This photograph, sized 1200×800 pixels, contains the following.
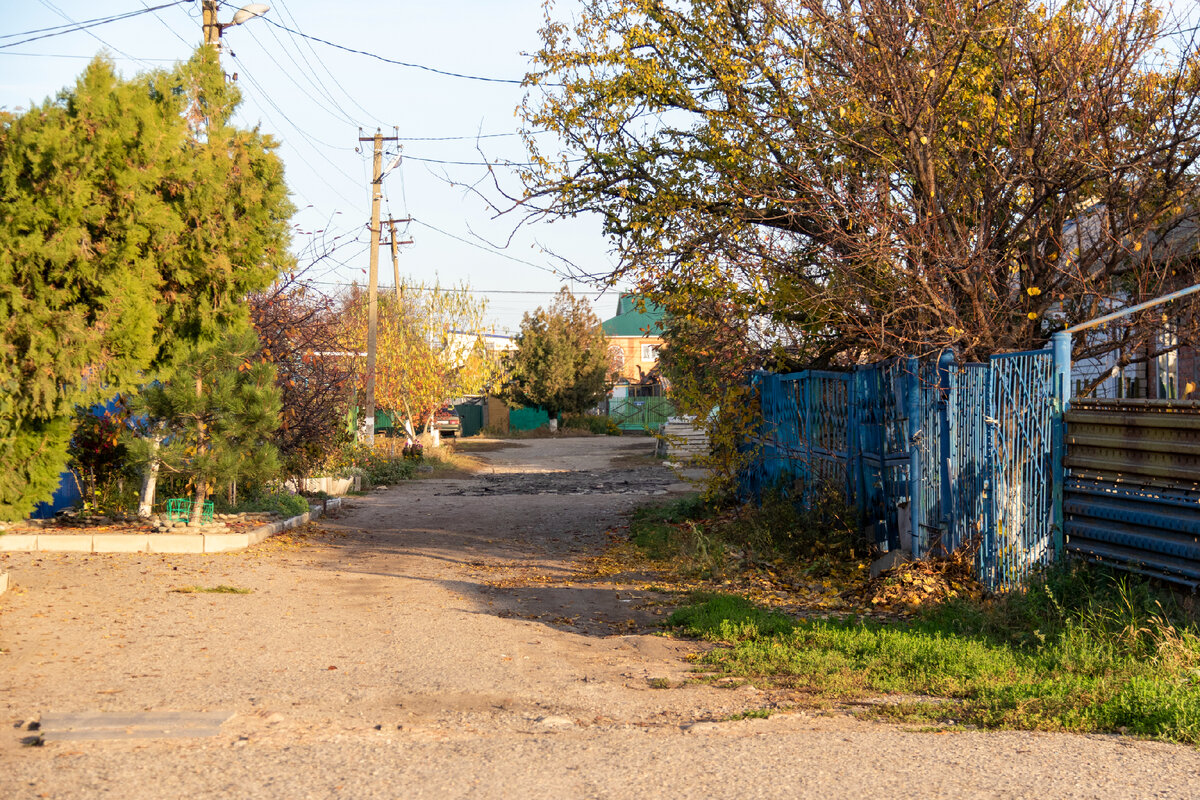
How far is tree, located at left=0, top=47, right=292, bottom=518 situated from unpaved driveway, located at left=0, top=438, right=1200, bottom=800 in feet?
5.49

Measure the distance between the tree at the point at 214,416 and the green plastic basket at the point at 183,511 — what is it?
0.50 m

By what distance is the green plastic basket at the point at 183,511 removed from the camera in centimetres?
1267

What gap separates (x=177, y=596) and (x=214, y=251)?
125 inches

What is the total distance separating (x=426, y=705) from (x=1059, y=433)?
5194 millimetres

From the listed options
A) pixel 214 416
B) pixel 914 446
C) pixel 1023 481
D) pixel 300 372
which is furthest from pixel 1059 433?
pixel 300 372

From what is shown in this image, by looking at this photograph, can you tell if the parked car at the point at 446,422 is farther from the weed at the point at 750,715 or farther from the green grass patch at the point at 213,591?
the weed at the point at 750,715

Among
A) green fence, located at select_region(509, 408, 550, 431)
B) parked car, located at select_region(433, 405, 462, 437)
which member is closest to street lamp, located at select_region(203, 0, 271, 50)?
parked car, located at select_region(433, 405, 462, 437)

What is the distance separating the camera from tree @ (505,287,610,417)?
5100 cm

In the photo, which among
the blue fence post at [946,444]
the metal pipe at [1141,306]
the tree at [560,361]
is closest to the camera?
the metal pipe at [1141,306]

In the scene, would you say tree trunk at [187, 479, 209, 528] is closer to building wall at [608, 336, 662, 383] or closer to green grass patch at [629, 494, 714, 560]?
green grass patch at [629, 494, 714, 560]

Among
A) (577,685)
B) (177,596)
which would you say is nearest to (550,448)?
(177,596)

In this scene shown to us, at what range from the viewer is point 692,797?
13.5 feet

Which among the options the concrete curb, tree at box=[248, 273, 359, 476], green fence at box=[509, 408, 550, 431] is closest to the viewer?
the concrete curb

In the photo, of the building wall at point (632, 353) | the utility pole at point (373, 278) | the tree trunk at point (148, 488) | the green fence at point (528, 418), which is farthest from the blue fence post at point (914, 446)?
the building wall at point (632, 353)
